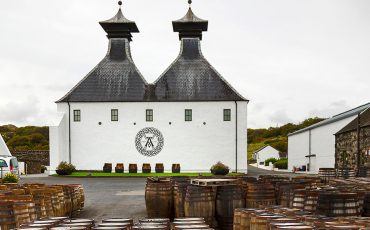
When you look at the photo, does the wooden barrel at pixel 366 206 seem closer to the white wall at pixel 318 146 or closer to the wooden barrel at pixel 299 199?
the wooden barrel at pixel 299 199

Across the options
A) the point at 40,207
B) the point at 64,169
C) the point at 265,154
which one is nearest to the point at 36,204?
the point at 40,207

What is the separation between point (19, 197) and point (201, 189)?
400 cm

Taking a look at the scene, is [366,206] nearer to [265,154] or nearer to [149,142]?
[149,142]

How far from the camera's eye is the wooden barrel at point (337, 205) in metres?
7.50

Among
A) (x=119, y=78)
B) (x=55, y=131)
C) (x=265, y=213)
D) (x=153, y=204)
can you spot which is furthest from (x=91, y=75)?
(x=265, y=213)

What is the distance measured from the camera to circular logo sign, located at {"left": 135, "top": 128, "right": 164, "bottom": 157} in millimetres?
34719

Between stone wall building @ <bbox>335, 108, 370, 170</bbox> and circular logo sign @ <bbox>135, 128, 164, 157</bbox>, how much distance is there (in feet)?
43.9

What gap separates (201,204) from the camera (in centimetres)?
993

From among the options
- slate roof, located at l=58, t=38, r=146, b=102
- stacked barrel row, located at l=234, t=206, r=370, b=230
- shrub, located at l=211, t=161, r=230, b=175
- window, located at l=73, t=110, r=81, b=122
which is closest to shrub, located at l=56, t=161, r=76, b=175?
window, located at l=73, t=110, r=81, b=122

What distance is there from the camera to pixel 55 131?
110 ft

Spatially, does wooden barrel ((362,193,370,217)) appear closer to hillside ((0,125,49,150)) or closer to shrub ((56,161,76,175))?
shrub ((56,161,76,175))

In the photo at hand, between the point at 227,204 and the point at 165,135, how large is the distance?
2496 centimetres

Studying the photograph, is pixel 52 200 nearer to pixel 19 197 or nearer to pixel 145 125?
pixel 19 197

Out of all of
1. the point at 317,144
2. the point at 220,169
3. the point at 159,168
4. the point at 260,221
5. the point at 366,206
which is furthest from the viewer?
the point at 317,144
